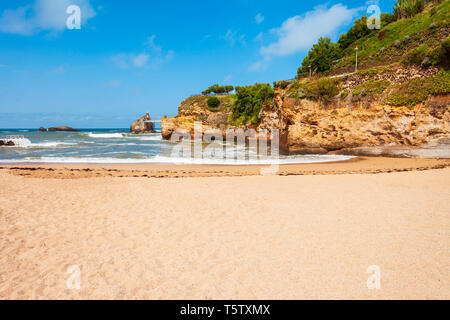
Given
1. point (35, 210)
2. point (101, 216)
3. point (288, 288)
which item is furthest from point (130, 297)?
point (35, 210)

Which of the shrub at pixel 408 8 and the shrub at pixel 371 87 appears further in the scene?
the shrub at pixel 408 8

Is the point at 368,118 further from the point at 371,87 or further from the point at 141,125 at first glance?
the point at 141,125

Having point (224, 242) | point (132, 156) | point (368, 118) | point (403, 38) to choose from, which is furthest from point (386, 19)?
point (224, 242)

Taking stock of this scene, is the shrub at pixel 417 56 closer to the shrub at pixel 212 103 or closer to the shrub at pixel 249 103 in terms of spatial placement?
the shrub at pixel 249 103

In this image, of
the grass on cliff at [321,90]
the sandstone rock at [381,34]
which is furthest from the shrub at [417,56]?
the sandstone rock at [381,34]

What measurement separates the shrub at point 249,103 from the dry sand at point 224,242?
33.0 m

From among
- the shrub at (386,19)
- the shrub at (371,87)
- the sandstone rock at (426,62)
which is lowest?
the shrub at (371,87)

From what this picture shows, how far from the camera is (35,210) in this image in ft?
22.6

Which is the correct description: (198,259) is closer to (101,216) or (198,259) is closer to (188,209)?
(188,209)

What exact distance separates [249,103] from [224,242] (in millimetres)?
40987

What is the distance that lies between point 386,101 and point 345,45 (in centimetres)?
4168

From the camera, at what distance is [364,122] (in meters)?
21.2

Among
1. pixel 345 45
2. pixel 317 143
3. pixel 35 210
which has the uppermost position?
pixel 345 45

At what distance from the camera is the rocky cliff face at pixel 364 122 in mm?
18078
